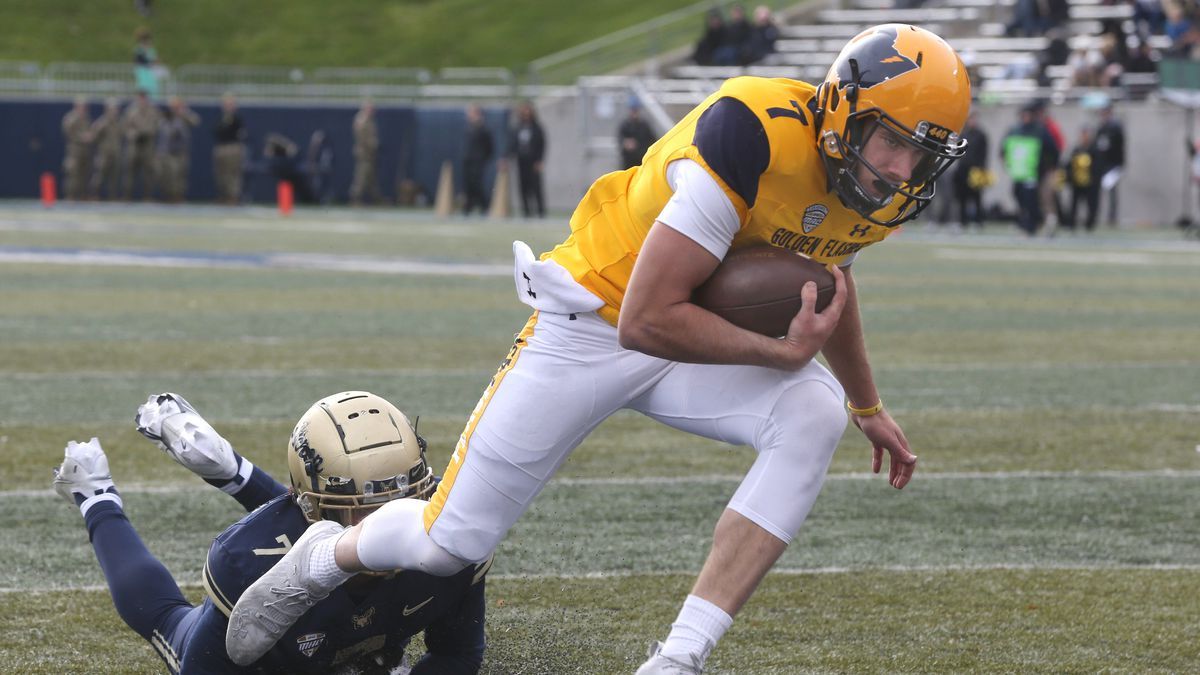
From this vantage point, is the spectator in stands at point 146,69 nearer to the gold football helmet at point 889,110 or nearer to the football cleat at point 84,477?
the football cleat at point 84,477

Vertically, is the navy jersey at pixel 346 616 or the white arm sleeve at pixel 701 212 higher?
the white arm sleeve at pixel 701 212

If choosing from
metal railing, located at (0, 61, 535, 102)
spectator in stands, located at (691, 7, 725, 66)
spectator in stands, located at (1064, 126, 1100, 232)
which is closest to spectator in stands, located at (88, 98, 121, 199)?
metal railing, located at (0, 61, 535, 102)

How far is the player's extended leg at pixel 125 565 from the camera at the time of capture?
389 centimetres

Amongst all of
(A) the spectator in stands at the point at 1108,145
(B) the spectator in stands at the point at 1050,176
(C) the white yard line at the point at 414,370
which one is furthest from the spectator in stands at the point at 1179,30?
(C) the white yard line at the point at 414,370

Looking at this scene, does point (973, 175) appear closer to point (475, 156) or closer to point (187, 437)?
point (475, 156)

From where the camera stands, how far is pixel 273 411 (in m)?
7.72

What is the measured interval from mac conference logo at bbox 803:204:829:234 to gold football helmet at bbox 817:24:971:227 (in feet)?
0.19

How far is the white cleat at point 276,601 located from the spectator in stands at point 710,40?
2706 centimetres

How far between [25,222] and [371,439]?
20.5 meters

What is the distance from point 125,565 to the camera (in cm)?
403

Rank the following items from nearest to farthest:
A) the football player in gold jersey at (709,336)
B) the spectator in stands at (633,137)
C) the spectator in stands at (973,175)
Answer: the football player in gold jersey at (709,336) < the spectator in stands at (973,175) < the spectator in stands at (633,137)

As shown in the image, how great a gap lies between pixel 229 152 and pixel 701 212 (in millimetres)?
26209

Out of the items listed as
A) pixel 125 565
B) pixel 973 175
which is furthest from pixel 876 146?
pixel 973 175

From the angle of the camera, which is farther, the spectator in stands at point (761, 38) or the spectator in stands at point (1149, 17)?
the spectator in stands at point (761, 38)
